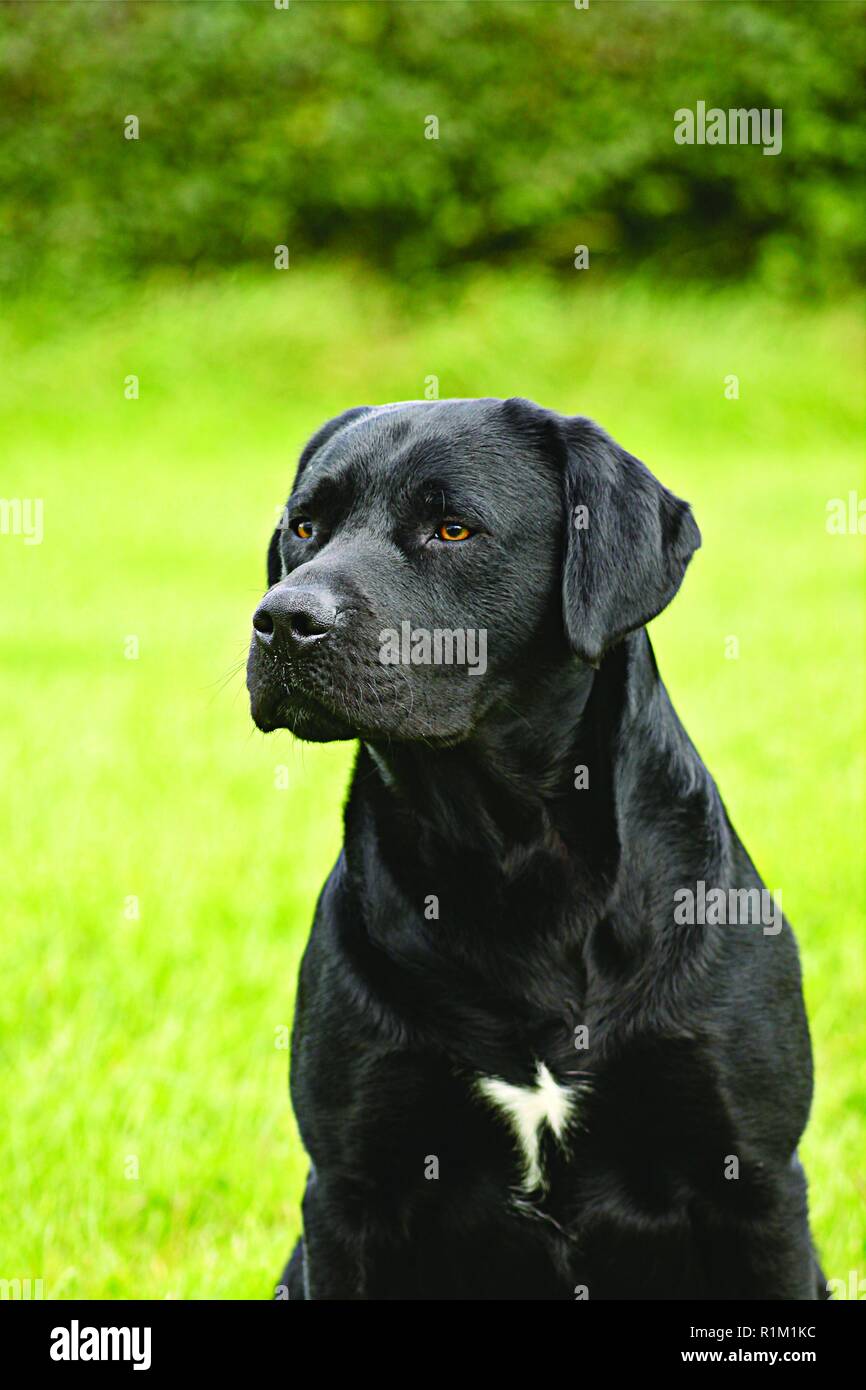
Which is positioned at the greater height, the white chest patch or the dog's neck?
the dog's neck

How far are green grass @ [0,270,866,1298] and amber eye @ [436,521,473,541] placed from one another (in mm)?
763

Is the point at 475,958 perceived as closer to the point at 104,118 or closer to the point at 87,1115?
the point at 87,1115

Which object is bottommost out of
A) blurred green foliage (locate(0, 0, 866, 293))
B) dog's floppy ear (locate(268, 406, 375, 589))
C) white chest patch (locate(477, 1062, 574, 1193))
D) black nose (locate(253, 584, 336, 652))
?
white chest patch (locate(477, 1062, 574, 1193))

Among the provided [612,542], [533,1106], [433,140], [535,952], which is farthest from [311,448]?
[433,140]

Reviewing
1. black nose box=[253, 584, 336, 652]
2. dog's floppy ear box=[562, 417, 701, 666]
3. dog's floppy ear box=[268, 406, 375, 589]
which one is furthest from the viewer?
dog's floppy ear box=[268, 406, 375, 589]

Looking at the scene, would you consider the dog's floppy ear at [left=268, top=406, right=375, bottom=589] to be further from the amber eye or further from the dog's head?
the amber eye

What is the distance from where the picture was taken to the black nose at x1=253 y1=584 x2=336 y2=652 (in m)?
2.47

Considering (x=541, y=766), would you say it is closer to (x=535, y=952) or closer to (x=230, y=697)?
(x=535, y=952)

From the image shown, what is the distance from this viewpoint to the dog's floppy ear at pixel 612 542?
8.54 feet

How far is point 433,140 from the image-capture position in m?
20.0

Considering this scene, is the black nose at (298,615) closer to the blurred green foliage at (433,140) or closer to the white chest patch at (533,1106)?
the white chest patch at (533,1106)

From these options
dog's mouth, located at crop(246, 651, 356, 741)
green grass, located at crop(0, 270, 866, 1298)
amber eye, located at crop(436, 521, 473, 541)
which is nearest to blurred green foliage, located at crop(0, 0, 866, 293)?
green grass, located at crop(0, 270, 866, 1298)

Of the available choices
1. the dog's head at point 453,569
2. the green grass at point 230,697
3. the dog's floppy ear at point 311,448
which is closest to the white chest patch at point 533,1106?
the dog's head at point 453,569

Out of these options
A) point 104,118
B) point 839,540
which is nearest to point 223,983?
point 839,540
